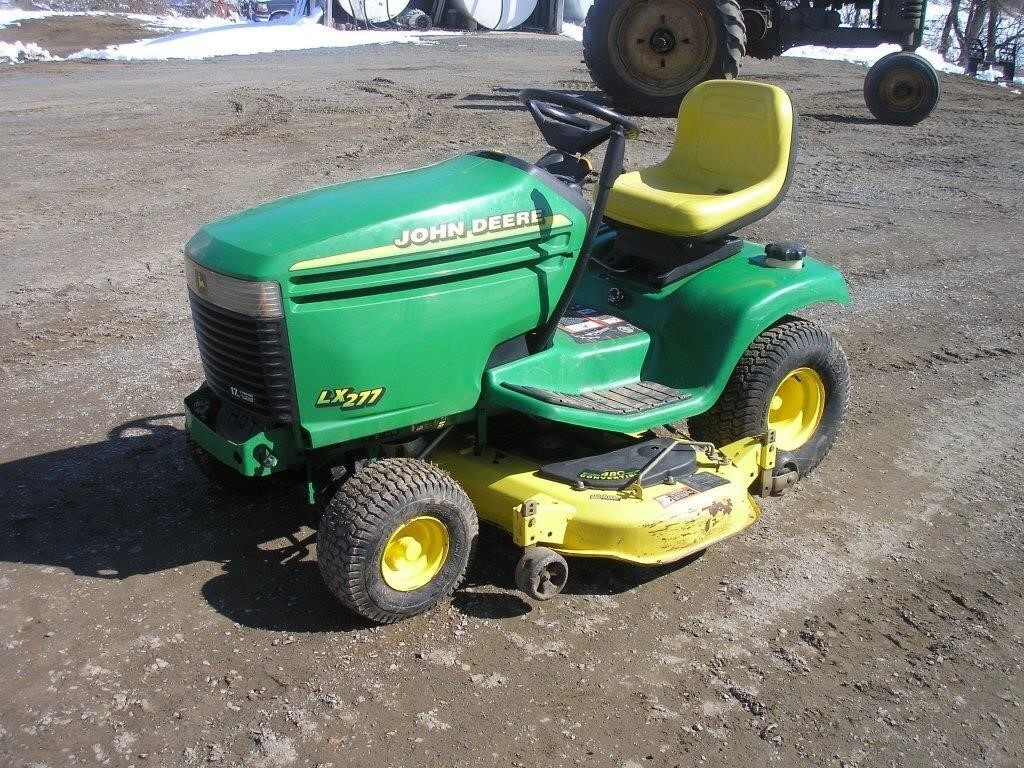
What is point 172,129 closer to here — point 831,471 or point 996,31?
point 831,471

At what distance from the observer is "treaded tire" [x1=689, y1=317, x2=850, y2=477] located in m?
4.04

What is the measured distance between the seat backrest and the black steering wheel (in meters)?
0.99

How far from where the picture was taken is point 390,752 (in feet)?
8.98

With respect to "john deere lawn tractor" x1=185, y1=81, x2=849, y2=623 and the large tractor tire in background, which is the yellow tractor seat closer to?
"john deere lawn tractor" x1=185, y1=81, x2=849, y2=623

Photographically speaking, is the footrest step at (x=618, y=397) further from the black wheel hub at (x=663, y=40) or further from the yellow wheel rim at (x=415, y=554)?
the black wheel hub at (x=663, y=40)

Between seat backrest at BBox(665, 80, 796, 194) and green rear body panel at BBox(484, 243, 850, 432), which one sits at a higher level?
seat backrest at BBox(665, 80, 796, 194)

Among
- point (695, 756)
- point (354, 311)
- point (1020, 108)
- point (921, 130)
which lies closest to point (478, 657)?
point (695, 756)

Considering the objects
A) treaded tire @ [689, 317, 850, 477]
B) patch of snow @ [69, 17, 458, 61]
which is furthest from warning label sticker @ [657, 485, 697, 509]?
patch of snow @ [69, 17, 458, 61]

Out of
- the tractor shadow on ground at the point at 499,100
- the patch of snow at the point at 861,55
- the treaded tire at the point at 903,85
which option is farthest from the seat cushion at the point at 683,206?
the patch of snow at the point at 861,55

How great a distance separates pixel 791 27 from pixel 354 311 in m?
11.1

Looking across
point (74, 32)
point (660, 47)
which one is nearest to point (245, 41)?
point (74, 32)

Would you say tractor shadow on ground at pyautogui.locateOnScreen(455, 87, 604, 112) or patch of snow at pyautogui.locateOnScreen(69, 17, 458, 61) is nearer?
tractor shadow on ground at pyautogui.locateOnScreen(455, 87, 604, 112)

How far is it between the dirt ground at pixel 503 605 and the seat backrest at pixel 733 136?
4.42 feet

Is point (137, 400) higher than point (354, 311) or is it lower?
lower
